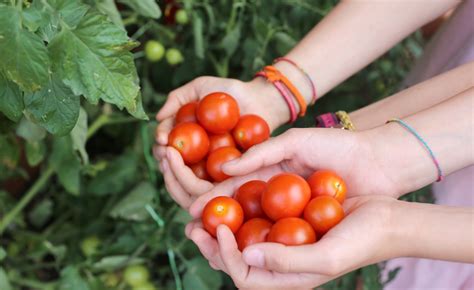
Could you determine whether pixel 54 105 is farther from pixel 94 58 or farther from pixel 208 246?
pixel 208 246

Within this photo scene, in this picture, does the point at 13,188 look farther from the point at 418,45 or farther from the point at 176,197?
the point at 418,45

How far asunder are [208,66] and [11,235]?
0.81m

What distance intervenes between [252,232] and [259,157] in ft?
0.43

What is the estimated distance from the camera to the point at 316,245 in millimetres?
746

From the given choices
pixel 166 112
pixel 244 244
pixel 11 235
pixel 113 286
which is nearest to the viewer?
pixel 244 244

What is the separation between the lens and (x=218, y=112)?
1049mm

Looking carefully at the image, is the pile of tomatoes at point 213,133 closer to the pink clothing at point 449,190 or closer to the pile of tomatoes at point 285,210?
the pile of tomatoes at point 285,210

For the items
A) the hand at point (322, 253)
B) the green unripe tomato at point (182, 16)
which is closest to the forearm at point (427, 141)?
the hand at point (322, 253)

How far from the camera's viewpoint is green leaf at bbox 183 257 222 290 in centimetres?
136

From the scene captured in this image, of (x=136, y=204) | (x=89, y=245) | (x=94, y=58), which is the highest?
(x=94, y=58)

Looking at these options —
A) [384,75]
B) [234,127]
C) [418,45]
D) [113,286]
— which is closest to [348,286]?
[234,127]

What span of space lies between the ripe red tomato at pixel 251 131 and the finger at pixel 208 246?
260 mm

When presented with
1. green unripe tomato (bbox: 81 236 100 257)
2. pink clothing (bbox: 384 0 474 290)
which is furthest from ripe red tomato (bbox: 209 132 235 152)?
green unripe tomato (bbox: 81 236 100 257)

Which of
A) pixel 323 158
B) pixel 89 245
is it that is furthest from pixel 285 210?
pixel 89 245
